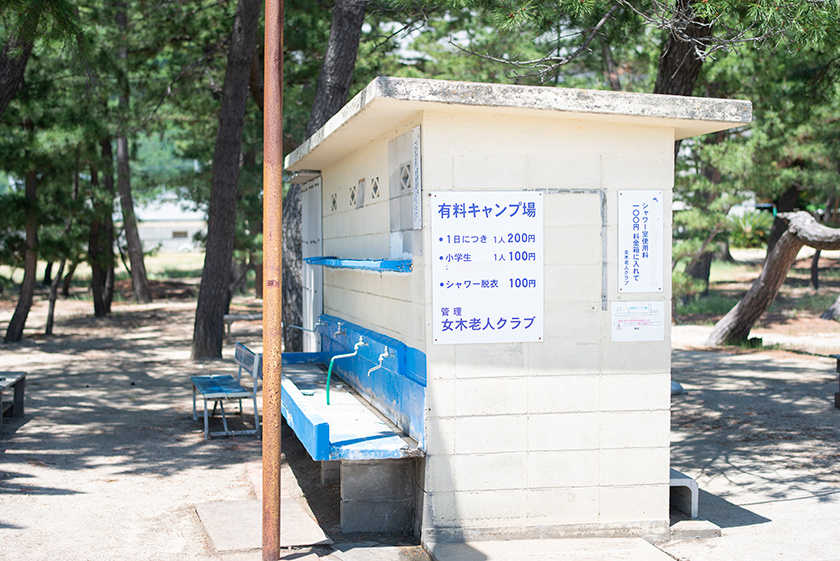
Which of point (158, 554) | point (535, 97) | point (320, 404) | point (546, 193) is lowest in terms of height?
point (158, 554)

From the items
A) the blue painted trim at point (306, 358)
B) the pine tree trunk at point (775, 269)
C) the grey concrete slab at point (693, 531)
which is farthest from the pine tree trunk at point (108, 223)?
Answer: the grey concrete slab at point (693, 531)

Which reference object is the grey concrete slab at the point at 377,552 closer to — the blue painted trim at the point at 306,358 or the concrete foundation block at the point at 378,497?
the concrete foundation block at the point at 378,497

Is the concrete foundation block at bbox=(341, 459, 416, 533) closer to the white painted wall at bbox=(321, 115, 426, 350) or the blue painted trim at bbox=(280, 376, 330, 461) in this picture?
the blue painted trim at bbox=(280, 376, 330, 461)

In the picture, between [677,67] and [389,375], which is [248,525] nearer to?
[389,375]

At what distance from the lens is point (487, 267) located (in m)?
5.38

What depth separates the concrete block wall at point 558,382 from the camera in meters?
5.32

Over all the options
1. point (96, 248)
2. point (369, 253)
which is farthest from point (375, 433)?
point (96, 248)

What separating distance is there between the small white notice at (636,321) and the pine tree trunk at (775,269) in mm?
8956

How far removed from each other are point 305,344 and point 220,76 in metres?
9.40

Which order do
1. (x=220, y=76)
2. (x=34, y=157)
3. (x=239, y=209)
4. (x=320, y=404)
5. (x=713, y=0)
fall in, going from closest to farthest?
(x=320, y=404), (x=713, y=0), (x=34, y=157), (x=220, y=76), (x=239, y=209)

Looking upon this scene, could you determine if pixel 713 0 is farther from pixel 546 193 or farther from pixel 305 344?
pixel 305 344

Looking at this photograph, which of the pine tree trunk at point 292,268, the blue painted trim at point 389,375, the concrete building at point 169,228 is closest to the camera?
the blue painted trim at point 389,375

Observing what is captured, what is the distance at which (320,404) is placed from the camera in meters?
6.70

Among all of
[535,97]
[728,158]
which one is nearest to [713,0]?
[535,97]
